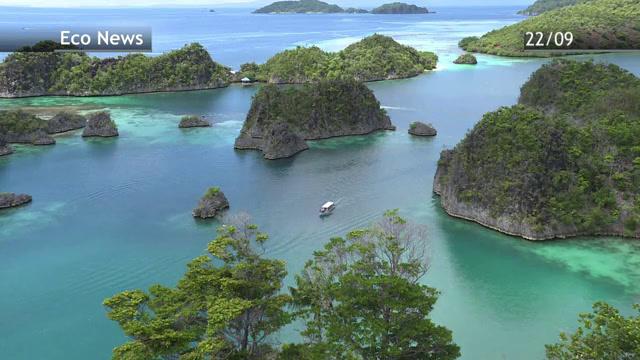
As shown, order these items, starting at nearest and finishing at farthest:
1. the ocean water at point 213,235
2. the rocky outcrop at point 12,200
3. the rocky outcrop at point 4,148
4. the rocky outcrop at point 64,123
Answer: the ocean water at point 213,235, the rocky outcrop at point 12,200, the rocky outcrop at point 4,148, the rocky outcrop at point 64,123

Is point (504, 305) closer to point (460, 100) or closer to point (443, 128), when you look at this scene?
point (443, 128)

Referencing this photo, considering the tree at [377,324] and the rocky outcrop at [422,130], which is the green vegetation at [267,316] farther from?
the rocky outcrop at [422,130]

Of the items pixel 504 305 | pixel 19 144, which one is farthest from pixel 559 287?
pixel 19 144

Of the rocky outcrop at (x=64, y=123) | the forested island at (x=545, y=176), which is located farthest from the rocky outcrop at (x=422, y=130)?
the rocky outcrop at (x=64, y=123)

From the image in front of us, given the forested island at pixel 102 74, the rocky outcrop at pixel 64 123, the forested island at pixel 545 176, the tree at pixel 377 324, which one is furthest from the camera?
the forested island at pixel 102 74

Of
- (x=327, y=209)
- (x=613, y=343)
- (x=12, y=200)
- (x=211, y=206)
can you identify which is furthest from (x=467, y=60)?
(x=613, y=343)

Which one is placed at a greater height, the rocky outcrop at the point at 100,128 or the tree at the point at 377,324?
the tree at the point at 377,324

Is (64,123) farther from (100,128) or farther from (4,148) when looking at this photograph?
(4,148)
